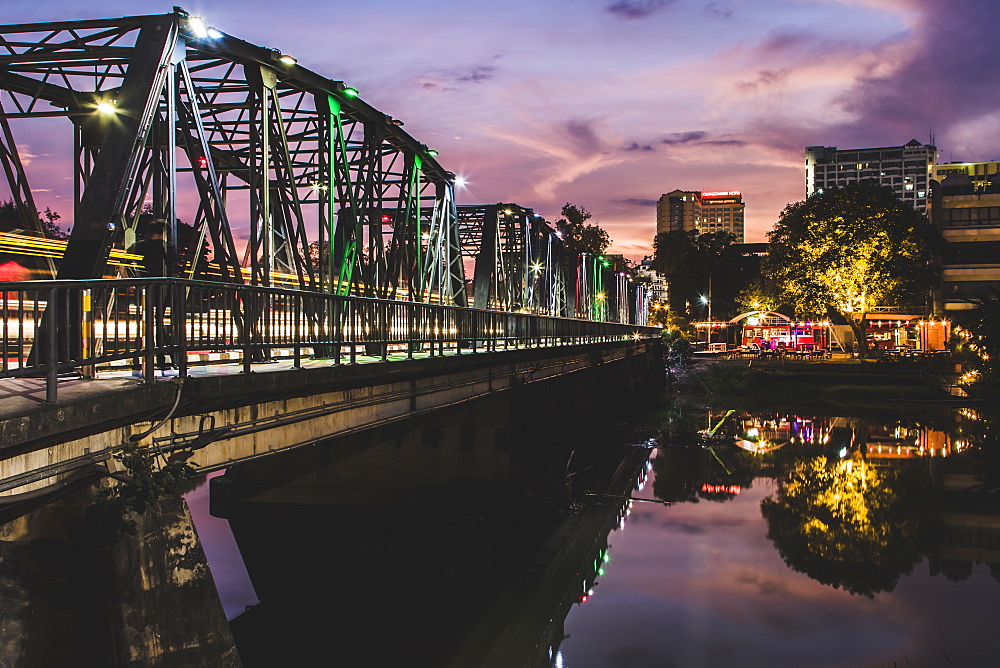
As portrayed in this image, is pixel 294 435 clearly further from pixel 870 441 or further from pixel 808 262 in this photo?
pixel 808 262

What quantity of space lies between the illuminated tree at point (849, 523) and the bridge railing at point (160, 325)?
1105 cm

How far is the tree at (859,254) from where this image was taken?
58.3m

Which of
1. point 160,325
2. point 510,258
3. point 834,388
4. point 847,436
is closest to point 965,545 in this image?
point 847,436

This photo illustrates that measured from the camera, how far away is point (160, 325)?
29.8ft

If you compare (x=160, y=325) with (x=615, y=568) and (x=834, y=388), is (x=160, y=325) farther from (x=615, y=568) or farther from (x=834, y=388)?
(x=834, y=388)

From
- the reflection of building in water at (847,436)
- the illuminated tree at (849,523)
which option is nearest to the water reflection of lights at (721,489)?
the illuminated tree at (849,523)

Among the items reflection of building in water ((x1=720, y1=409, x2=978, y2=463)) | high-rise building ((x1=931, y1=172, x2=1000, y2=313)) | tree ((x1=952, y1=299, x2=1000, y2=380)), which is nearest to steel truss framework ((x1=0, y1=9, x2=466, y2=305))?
reflection of building in water ((x1=720, y1=409, x2=978, y2=463))

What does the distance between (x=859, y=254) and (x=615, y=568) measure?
4536 cm

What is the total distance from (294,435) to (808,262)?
2195 inches

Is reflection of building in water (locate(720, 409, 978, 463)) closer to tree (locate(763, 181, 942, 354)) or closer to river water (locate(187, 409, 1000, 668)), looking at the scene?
river water (locate(187, 409, 1000, 668))

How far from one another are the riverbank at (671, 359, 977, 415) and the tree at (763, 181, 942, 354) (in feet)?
15.9

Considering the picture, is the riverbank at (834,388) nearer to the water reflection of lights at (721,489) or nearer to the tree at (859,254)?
the tree at (859,254)

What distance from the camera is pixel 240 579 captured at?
19672 mm

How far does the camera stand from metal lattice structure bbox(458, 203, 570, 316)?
3844cm
